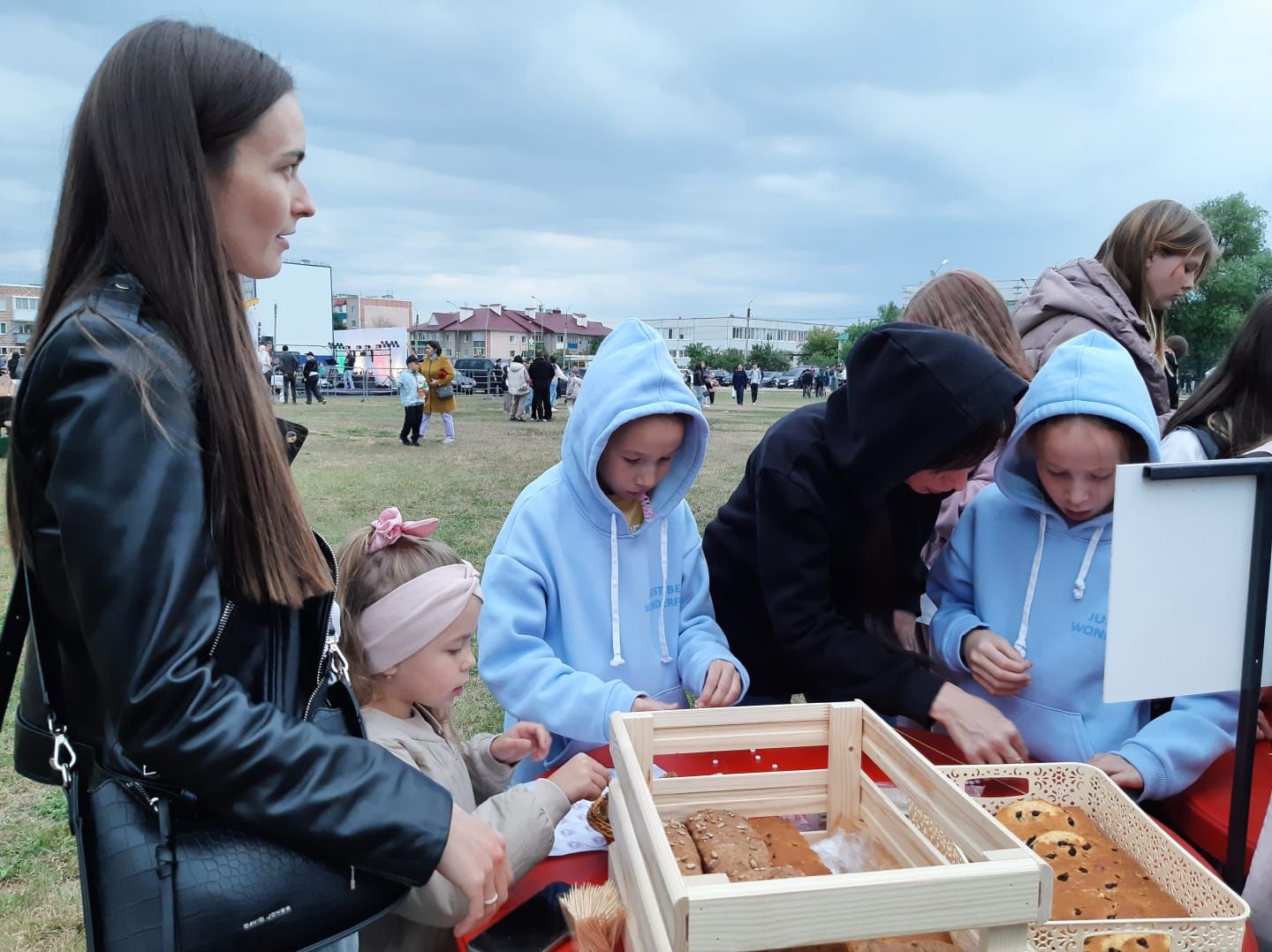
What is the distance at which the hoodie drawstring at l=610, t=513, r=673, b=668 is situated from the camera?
6.62 feet

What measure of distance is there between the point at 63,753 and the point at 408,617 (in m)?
0.81

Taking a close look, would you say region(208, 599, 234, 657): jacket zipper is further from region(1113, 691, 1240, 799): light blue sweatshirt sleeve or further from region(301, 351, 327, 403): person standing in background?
region(301, 351, 327, 403): person standing in background

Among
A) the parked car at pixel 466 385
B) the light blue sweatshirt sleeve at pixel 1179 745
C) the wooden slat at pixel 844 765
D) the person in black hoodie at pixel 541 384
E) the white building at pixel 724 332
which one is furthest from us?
the white building at pixel 724 332

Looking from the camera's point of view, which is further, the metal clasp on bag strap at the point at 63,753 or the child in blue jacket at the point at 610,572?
the child in blue jacket at the point at 610,572

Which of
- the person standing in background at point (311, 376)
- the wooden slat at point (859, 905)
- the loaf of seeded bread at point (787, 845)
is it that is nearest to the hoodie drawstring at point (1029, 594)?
the loaf of seeded bread at point (787, 845)

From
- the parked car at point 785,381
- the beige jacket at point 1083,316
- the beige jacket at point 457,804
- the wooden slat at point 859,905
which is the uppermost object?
the parked car at point 785,381

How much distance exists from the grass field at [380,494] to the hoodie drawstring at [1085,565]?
46.2 inches

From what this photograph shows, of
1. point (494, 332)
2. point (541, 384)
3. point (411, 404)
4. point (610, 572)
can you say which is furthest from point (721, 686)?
point (494, 332)

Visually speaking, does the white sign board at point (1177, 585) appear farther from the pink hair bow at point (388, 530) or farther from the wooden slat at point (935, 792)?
the pink hair bow at point (388, 530)

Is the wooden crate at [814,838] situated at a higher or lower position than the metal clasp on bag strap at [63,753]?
lower

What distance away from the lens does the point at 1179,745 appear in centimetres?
165

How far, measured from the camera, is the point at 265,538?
1062mm

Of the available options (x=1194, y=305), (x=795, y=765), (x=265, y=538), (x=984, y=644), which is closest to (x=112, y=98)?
(x=265, y=538)

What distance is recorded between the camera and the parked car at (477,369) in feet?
122
